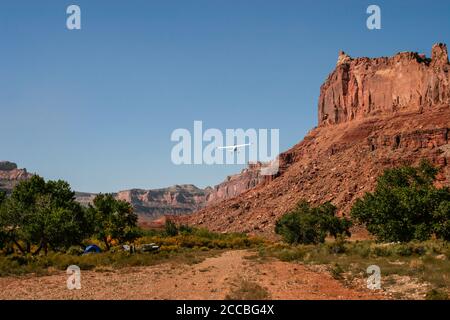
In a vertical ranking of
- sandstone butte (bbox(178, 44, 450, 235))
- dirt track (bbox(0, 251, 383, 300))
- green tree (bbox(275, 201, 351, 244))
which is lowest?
green tree (bbox(275, 201, 351, 244))

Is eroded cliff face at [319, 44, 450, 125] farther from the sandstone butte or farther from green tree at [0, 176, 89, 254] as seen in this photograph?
green tree at [0, 176, 89, 254]

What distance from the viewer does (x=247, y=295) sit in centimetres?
1520

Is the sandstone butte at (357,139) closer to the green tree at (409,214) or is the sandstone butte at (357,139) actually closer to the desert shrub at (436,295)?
the green tree at (409,214)

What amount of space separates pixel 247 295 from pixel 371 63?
150 meters

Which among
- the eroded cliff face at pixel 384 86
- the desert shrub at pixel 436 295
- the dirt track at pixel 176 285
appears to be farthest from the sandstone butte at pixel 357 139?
the desert shrub at pixel 436 295

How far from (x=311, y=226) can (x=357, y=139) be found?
2749 inches

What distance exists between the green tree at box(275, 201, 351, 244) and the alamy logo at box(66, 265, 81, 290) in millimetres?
38969

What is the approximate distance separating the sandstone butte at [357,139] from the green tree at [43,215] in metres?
57.1

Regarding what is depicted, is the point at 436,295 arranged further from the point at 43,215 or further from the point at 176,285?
the point at 43,215

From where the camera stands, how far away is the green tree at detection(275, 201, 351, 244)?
196 feet

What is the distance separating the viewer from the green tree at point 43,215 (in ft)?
110

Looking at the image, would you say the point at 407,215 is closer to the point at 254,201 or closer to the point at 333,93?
the point at 254,201

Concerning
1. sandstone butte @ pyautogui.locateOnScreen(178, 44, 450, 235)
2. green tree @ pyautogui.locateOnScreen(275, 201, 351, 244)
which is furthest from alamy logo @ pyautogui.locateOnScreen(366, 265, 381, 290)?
sandstone butte @ pyautogui.locateOnScreen(178, 44, 450, 235)
